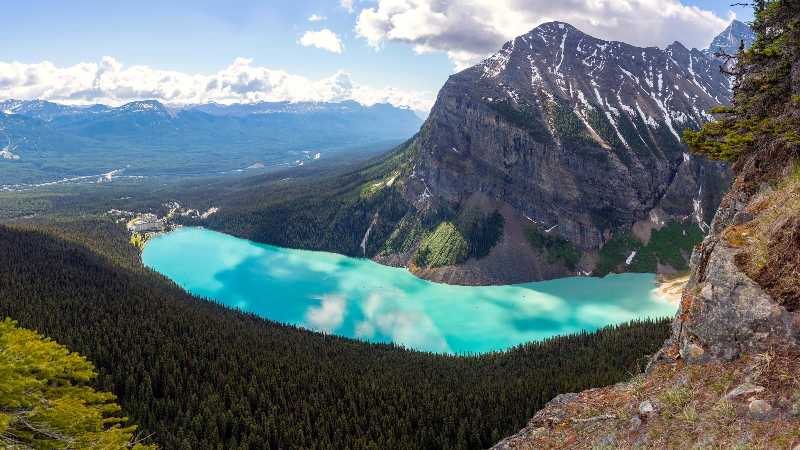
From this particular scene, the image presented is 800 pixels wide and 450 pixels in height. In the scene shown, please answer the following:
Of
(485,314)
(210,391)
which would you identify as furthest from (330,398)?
(485,314)

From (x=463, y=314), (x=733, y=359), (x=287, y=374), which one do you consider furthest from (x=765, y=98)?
(x=463, y=314)

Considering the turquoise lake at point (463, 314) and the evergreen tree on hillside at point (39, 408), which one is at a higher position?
the evergreen tree on hillside at point (39, 408)

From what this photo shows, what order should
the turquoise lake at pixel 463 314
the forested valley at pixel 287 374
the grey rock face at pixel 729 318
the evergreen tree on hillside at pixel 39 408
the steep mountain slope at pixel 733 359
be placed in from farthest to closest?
the turquoise lake at pixel 463 314 < the forested valley at pixel 287 374 < the grey rock face at pixel 729 318 < the steep mountain slope at pixel 733 359 < the evergreen tree on hillside at pixel 39 408

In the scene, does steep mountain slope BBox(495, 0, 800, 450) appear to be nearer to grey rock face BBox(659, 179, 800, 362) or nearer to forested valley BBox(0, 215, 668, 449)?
grey rock face BBox(659, 179, 800, 362)

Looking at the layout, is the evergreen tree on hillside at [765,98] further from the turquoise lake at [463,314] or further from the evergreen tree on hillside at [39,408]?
the turquoise lake at [463,314]

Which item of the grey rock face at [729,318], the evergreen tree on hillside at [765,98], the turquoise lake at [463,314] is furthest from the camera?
the turquoise lake at [463,314]

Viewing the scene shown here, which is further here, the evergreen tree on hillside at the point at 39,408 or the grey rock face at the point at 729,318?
the grey rock face at the point at 729,318

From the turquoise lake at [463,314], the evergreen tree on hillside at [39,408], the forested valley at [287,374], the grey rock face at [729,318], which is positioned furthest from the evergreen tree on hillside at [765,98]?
the turquoise lake at [463,314]

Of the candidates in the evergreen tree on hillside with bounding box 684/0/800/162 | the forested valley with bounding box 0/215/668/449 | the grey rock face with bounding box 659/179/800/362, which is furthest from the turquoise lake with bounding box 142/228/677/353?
the grey rock face with bounding box 659/179/800/362

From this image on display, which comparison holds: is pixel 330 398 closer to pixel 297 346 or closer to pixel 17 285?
pixel 297 346
